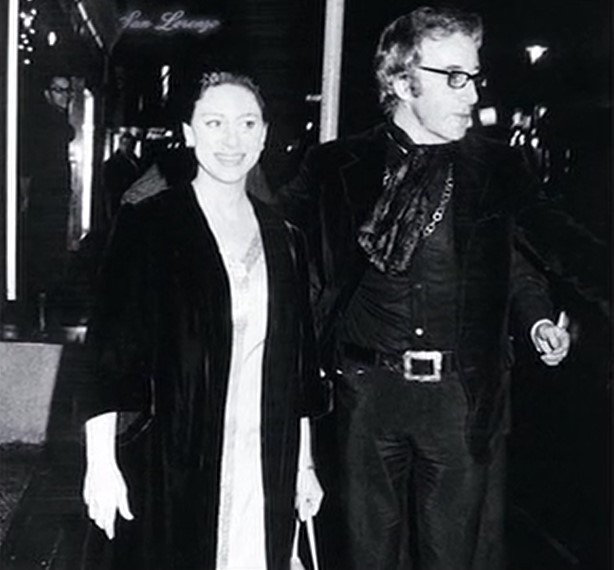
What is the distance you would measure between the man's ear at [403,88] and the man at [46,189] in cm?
43

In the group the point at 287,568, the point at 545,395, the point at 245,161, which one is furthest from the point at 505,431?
the point at 245,161

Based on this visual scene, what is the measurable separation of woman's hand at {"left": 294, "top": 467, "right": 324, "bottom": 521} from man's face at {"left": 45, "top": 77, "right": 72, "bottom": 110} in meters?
0.58

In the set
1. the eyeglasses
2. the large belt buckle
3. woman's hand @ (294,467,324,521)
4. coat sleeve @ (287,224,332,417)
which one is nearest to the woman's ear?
coat sleeve @ (287,224,332,417)

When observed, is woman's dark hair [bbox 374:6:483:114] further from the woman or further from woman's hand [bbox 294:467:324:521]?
woman's hand [bbox 294:467:324:521]

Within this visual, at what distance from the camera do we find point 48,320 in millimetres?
1439

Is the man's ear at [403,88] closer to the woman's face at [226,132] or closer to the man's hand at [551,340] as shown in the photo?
the woman's face at [226,132]

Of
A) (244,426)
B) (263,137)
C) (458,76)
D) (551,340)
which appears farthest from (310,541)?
(458,76)

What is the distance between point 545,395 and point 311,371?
1.07 feet

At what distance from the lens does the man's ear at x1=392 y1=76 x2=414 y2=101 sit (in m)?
1.43

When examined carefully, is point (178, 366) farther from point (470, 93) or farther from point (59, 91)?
point (470, 93)

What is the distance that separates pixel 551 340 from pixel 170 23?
0.66m

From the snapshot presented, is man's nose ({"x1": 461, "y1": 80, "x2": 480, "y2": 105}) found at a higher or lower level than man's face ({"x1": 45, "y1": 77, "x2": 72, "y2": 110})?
higher

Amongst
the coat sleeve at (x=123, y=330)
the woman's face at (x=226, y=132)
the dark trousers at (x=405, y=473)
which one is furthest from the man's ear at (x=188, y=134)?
the dark trousers at (x=405, y=473)

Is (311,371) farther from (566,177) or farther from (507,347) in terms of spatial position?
(566,177)
